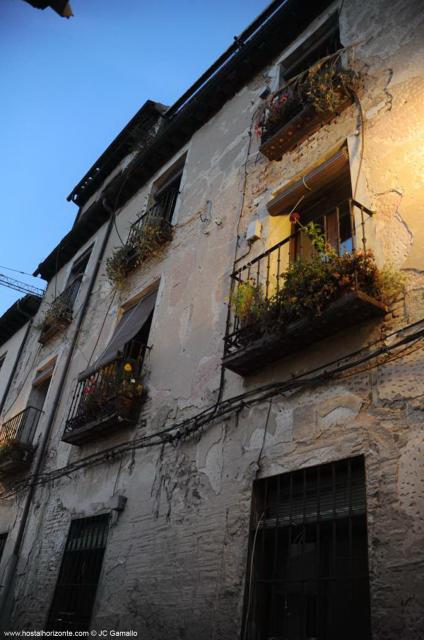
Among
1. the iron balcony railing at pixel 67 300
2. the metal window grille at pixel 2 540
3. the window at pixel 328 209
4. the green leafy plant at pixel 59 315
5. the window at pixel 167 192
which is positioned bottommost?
the metal window grille at pixel 2 540

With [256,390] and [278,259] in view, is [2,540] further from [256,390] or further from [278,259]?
[278,259]

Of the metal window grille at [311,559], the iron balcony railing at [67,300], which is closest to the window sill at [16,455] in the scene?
the iron balcony railing at [67,300]

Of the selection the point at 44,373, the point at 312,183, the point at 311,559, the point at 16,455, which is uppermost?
the point at 44,373

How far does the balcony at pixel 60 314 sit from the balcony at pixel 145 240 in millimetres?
1714

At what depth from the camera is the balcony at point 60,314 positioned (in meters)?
10.8

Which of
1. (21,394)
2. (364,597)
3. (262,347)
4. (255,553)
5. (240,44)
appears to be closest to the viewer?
(364,597)

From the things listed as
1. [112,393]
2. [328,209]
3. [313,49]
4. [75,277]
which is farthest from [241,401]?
[75,277]

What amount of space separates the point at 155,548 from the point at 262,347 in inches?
94.9

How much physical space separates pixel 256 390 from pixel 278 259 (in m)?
1.34

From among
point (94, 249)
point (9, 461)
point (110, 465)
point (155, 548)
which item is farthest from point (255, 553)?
point (94, 249)

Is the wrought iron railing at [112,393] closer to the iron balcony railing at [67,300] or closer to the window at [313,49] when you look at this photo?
the iron balcony railing at [67,300]

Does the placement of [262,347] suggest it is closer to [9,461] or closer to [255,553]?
[255,553]

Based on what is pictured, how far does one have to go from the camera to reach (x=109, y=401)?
22.6 feet

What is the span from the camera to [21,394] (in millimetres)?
11836
